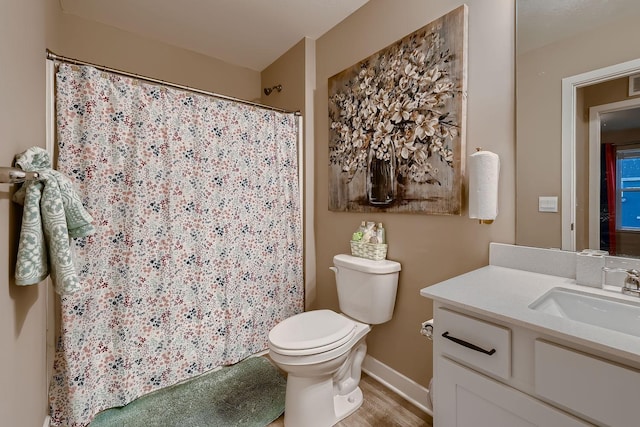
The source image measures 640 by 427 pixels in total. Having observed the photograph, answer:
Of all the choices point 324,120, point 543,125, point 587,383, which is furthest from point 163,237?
point 543,125

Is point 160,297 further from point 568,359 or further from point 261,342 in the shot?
point 568,359

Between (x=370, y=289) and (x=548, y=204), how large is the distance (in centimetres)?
91

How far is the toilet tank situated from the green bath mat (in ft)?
2.26

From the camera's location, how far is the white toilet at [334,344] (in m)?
1.33

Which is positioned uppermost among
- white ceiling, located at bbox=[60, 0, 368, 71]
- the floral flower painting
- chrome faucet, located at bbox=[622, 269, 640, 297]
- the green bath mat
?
white ceiling, located at bbox=[60, 0, 368, 71]

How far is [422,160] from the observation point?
4.89ft

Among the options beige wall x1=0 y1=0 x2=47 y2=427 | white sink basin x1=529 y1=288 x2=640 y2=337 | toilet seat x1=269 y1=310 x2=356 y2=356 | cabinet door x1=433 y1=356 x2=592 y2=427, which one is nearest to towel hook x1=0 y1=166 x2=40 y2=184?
beige wall x1=0 y1=0 x2=47 y2=427

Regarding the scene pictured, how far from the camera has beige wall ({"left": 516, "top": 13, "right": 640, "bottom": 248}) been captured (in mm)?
1076

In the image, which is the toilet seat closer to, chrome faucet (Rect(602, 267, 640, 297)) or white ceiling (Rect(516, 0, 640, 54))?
chrome faucet (Rect(602, 267, 640, 297))

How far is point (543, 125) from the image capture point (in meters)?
1.14

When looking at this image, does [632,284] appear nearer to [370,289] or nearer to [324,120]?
[370,289]

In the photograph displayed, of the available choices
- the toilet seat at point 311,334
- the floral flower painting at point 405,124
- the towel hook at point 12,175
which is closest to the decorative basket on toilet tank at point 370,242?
the floral flower painting at point 405,124

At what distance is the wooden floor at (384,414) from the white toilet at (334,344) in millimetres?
51

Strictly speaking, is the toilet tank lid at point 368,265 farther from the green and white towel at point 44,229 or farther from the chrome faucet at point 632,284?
the green and white towel at point 44,229
